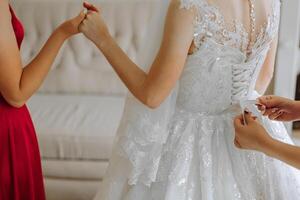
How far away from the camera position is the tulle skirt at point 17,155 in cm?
132

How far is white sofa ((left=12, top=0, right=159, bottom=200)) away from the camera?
6.22 ft

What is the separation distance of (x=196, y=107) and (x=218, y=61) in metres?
0.15

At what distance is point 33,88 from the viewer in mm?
1228

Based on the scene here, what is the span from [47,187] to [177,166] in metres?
1.01

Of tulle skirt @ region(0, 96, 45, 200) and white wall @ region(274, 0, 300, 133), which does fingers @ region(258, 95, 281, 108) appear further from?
white wall @ region(274, 0, 300, 133)

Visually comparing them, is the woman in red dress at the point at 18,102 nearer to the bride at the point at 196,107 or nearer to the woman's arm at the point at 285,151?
the bride at the point at 196,107

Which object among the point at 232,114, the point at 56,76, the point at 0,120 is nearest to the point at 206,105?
the point at 232,114

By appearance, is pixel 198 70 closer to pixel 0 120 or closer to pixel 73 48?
pixel 0 120

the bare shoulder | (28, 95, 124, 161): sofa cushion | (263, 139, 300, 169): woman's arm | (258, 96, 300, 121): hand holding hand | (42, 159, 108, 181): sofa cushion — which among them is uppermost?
the bare shoulder

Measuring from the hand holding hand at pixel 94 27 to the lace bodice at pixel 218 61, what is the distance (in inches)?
8.9

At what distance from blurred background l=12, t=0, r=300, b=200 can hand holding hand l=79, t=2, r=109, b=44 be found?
80cm

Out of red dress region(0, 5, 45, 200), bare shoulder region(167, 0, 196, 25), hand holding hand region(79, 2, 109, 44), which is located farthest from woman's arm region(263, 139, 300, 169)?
red dress region(0, 5, 45, 200)

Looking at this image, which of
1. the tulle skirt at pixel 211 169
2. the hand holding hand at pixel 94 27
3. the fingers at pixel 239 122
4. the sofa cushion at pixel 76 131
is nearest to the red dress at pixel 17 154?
the hand holding hand at pixel 94 27

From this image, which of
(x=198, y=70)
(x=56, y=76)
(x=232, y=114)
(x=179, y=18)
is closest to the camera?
(x=179, y=18)
